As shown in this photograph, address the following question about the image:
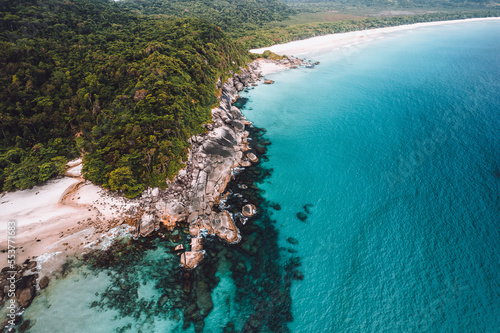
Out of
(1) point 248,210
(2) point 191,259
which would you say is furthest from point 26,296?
(1) point 248,210

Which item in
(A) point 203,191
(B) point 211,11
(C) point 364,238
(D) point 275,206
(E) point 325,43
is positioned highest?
(B) point 211,11

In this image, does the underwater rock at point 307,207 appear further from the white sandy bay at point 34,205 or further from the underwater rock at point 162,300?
the white sandy bay at point 34,205

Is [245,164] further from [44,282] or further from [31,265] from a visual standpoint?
[31,265]

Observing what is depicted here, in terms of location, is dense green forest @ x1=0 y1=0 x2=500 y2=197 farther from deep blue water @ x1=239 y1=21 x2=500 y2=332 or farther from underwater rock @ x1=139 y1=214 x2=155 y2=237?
deep blue water @ x1=239 y1=21 x2=500 y2=332

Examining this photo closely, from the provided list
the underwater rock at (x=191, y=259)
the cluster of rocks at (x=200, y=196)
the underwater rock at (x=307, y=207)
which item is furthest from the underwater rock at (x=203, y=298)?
the underwater rock at (x=307, y=207)

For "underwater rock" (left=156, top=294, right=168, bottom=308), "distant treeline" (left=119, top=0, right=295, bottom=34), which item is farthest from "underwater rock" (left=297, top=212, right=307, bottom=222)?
"distant treeline" (left=119, top=0, right=295, bottom=34)
